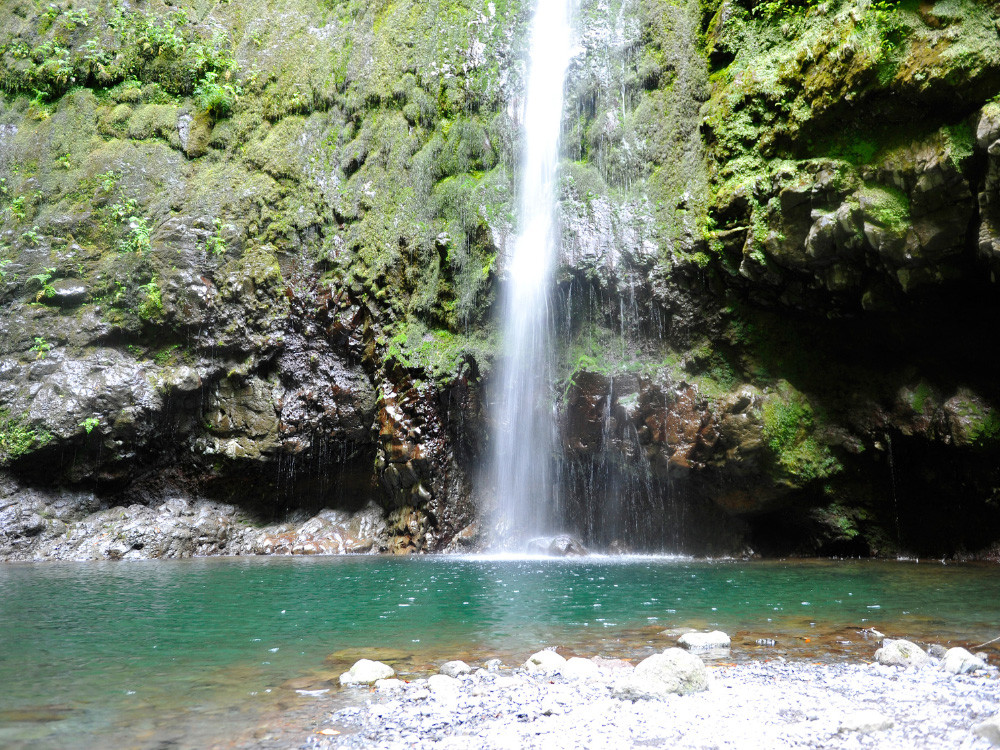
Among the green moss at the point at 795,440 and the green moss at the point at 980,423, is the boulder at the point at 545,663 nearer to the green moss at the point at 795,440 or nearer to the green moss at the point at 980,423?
the green moss at the point at 795,440

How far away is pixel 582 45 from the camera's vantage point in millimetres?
16391

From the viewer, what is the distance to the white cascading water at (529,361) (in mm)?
14922

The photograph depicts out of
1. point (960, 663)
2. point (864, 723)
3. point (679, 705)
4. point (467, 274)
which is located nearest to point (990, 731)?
point (864, 723)

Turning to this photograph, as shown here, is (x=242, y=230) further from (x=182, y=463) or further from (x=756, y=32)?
(x=756, y=32)

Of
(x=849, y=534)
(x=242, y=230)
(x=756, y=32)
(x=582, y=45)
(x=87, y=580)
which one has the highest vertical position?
(x=582, y=45)

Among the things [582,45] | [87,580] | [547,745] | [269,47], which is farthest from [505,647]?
[269,47]

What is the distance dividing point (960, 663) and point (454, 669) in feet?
12.2

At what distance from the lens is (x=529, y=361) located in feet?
49.3

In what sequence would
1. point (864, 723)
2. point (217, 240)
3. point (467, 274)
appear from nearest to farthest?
1. point (864, 723)
2. point (467, 274)
3. point (217, 240)

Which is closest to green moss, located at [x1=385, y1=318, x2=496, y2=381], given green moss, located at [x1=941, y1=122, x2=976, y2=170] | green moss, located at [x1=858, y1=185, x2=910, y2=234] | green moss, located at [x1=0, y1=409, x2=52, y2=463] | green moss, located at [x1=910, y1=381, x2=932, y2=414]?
green moss, located at [x1=858, y1=185, x2=910, y2=234]

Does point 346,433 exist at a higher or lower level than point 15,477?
higher

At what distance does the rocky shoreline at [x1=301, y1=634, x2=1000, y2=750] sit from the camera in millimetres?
3402

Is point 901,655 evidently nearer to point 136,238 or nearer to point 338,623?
point 338,623

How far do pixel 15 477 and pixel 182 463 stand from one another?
3677 mm
